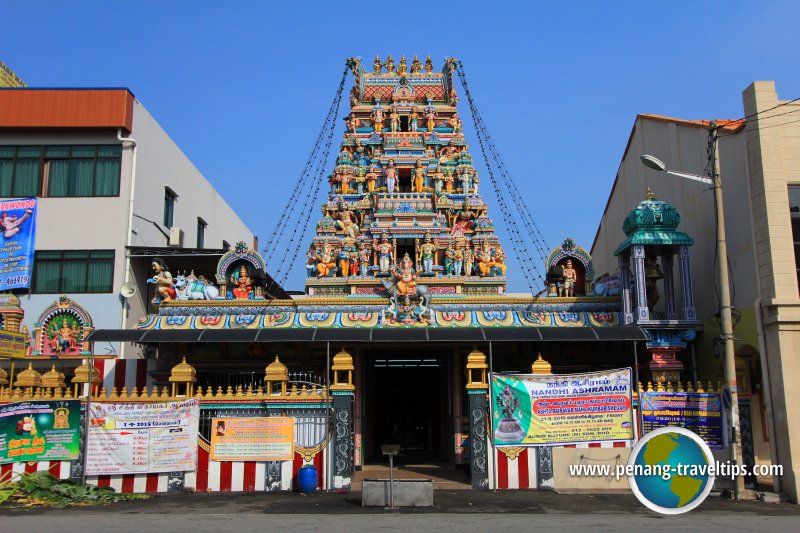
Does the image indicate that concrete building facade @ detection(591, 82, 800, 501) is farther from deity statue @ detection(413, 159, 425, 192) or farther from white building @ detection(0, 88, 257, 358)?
white building @ detection(0, 88, 257, 358)

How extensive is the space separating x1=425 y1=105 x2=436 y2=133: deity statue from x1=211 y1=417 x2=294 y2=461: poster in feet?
46.2

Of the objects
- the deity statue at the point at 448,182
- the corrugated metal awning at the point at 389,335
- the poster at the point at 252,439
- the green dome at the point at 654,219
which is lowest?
the poster at the point at 252,439

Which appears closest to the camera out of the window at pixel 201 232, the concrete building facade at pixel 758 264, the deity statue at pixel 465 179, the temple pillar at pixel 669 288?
the concrete building facade at pixel 758 264

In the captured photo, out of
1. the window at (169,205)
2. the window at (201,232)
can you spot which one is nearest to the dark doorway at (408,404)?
the window at (169,205)

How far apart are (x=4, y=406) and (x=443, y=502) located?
32.7ft

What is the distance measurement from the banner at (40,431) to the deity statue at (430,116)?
15971 mm

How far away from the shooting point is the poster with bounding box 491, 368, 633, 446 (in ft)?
51.9

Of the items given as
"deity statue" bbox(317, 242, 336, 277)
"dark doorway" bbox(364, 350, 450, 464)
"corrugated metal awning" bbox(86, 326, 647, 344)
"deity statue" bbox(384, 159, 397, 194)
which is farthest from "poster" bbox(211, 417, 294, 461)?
"deity statue" bbox(384, 159, 397, 194)

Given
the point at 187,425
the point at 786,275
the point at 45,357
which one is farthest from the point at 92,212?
the point at 786,275

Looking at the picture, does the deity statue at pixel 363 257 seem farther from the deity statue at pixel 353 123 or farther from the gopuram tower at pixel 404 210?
the deity statue at pixel 353 123

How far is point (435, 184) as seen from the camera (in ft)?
80.8

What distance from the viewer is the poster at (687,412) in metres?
15.7

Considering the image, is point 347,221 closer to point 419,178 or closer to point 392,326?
point 419,178

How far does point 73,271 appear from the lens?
23984mm
